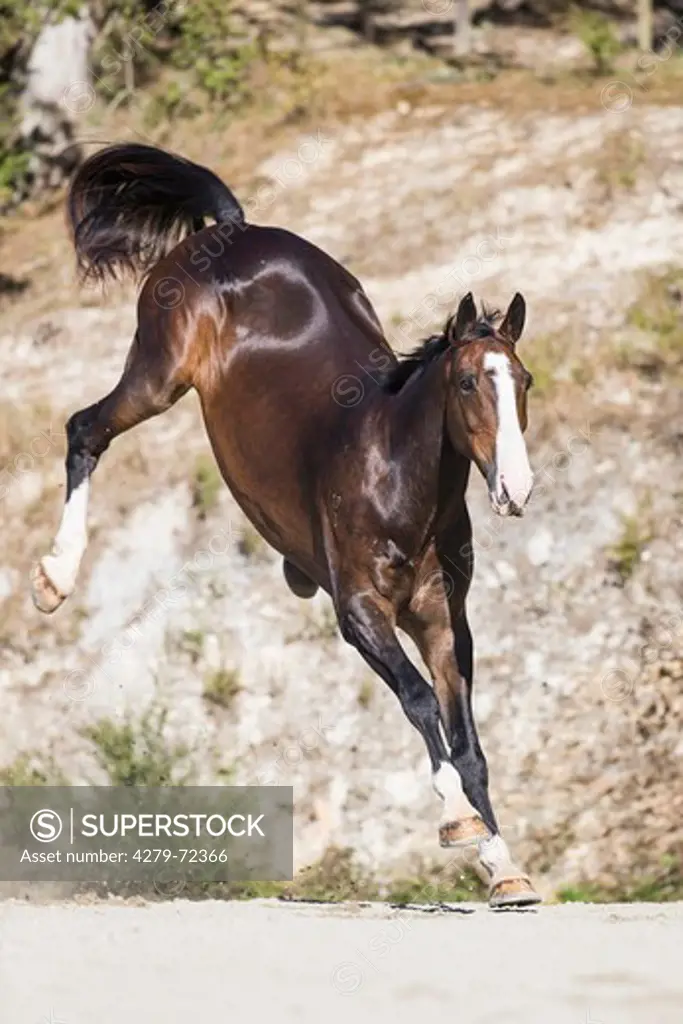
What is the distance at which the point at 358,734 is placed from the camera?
13.1m

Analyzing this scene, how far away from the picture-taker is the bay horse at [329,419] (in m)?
7.64

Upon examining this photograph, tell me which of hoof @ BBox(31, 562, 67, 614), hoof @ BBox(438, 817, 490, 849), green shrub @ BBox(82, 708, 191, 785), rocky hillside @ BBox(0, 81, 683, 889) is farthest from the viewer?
rocky hillside @ BBox(0, 81, 683, 889)

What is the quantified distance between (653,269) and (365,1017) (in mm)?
9877

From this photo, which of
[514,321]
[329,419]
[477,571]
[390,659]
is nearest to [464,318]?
[514,321]

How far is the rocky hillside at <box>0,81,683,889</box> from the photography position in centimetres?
1289

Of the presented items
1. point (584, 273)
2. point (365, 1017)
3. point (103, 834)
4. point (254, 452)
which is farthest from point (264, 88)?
point (365, 1017)

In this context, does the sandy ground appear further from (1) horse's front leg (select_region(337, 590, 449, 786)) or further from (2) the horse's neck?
(2) the horse's neck

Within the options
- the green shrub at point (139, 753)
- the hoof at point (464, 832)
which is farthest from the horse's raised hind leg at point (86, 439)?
the green shrub at point (139, 753)

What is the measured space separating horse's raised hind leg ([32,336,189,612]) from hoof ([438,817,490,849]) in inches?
83.5

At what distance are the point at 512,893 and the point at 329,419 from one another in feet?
6.00

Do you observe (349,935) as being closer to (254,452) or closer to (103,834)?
(254,452)

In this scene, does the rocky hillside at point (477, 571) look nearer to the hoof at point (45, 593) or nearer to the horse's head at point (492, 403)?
the hoof at point (45, 593)

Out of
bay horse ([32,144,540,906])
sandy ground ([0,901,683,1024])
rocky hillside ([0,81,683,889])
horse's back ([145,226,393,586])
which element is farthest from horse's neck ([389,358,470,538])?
rocky hillside ([0,81,683,889])

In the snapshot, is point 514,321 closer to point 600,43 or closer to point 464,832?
point 464,832
